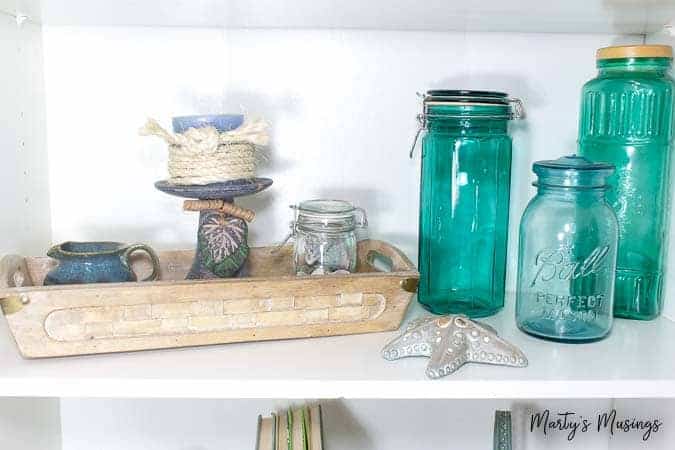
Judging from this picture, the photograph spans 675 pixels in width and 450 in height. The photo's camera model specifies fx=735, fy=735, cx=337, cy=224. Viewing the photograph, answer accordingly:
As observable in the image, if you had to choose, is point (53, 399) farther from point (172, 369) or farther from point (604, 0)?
point (604, 0)

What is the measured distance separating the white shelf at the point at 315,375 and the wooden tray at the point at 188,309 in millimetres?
18

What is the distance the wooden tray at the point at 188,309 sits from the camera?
0.70 m

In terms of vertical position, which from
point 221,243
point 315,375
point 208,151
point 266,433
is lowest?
point 266,433

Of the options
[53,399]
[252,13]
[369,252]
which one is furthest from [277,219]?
[53,399]

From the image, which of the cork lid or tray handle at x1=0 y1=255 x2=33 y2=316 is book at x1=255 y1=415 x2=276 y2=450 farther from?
the cork lid

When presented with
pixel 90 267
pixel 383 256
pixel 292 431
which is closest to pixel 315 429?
pixel 292 431

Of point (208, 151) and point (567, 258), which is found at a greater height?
point (208, 151)

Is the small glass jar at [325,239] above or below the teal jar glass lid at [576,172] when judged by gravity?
below

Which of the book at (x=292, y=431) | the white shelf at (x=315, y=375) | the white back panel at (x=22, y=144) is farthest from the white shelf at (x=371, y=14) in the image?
the book at (x=292, y=431)

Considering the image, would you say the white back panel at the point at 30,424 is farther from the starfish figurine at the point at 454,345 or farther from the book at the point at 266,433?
the starfish figurine at the point at 454,345

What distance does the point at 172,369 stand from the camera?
0.70 meters

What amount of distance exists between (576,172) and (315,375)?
1.13 ft

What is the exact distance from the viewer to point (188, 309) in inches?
28.9

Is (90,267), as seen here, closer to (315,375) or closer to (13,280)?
(13,280)
